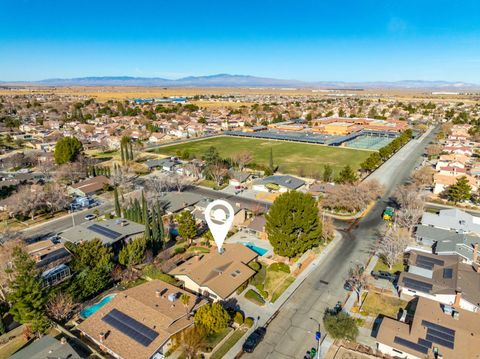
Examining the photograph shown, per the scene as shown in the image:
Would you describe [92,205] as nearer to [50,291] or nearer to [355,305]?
[50,291]

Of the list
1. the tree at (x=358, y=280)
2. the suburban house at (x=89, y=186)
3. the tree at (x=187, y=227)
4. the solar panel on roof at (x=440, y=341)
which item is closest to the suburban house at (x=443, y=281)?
the tree at (x=358, y=280)

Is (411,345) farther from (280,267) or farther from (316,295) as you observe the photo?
(280,267)

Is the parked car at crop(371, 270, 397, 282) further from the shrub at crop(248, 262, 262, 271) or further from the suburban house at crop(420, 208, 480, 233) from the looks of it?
the suburban house at crop(420, 208, 480, 233)

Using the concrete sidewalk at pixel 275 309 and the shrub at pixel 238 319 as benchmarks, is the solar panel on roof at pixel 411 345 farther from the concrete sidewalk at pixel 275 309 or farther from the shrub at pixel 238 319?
the shrub at pixel 238 319

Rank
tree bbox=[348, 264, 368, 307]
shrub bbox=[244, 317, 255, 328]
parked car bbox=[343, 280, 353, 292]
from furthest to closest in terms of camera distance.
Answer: parked car bbox=[343, 280, 353, 292] < tree bbox=[348, 264, 368, 307] < shrub bbox=[244, 317, 255, 328]

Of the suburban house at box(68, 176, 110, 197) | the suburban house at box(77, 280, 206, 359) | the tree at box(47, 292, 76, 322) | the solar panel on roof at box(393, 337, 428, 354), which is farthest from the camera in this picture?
the suburban house at box(68, 176, 110, 197)

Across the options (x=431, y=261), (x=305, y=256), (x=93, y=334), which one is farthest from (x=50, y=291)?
(x=431, y=261)

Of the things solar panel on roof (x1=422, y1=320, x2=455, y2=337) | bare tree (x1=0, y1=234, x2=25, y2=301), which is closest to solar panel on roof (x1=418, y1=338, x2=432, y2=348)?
solar panel on roof (x1=422, y1=320, x2=455, y2=337)

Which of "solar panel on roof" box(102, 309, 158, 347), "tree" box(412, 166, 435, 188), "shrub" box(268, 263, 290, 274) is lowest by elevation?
"shrub" box(268, 263, 290, 274)
